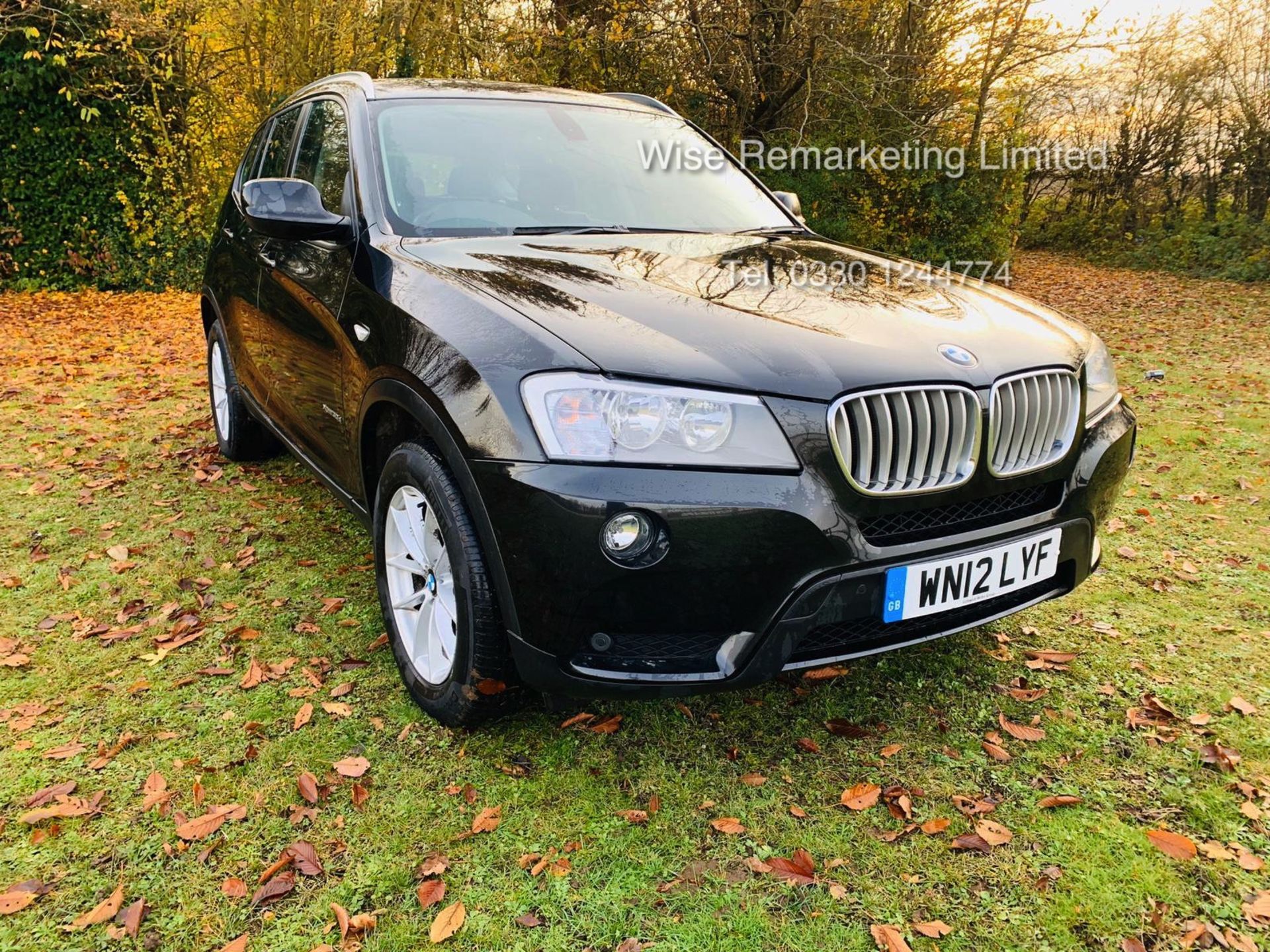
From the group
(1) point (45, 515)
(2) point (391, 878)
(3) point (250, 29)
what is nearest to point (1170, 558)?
(2) point (391, 878)

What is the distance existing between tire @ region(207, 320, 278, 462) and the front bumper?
2979 millimetres

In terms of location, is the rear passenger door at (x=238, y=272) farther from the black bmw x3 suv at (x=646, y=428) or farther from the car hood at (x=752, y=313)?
the car hood at (x=752, y=313)

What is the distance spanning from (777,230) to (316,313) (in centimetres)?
171

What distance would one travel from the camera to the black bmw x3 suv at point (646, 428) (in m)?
1.92

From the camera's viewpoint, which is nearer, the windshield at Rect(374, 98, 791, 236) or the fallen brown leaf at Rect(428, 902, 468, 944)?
the fallen brown leaf at Rect(428, 902, 468, 944)

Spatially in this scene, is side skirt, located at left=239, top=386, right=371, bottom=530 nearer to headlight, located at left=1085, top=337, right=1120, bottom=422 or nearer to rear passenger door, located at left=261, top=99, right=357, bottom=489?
rear passenger door, located at left=261, top=99, right=357, bottom=489

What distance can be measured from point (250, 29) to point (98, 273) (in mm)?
3502

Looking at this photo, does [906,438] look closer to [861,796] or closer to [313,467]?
[861,796]

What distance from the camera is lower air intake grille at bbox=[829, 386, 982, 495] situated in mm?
1990

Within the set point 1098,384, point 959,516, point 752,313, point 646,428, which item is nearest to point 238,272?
point 752,313

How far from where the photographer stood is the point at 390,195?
2.80m

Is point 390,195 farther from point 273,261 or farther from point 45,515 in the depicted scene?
point 45,515

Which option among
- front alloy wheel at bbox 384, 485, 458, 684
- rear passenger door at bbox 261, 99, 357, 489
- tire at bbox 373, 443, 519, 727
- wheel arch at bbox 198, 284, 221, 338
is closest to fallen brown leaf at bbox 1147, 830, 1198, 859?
tire at bbox 373, 443, 519, 727

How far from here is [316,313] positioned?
9.58ft
